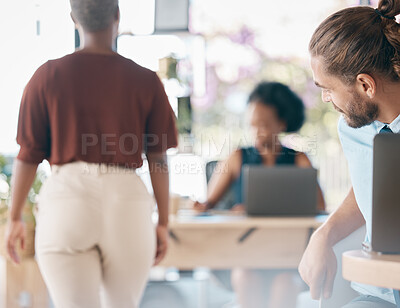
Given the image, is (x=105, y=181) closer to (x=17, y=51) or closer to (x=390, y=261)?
(x=390, y=261)

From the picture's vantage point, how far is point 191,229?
7.67ft

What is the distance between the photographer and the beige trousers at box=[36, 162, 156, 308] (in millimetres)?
1456

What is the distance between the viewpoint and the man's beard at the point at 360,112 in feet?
3.59

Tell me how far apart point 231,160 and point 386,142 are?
6.74ft

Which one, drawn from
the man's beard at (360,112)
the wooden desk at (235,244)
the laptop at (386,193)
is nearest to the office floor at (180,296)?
the wooden desk at (235,244)

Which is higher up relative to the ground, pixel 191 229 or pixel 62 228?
pixel 62 228

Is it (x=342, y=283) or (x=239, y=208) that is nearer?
(x=342, y=283)

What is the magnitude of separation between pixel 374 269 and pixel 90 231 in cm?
82

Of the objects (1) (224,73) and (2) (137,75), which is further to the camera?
(1) (224,73)

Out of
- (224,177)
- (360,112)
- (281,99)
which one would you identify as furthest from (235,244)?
(360,112)

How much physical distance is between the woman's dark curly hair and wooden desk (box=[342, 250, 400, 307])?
6.91 ft

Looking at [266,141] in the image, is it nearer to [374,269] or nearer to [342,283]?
[342,283]

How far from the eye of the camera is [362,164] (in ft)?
3.86

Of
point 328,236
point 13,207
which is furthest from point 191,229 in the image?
point 328,236
